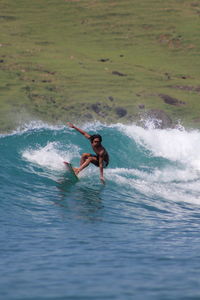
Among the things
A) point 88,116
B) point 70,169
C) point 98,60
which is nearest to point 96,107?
point 88,116

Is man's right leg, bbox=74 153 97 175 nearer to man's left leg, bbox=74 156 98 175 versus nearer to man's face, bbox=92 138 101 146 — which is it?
man's left leg, bbox=74 156 98 175

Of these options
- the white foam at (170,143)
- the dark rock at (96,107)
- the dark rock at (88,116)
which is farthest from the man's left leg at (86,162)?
the dark rock at (96,107)

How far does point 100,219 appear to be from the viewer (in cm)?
1109

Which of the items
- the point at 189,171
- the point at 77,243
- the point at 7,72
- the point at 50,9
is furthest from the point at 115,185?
the point at 50,9

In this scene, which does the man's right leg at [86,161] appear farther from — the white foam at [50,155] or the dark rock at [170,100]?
the dark rock at [170,100]

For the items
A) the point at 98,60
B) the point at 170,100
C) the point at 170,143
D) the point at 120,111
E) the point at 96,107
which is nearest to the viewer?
the point at 170,143

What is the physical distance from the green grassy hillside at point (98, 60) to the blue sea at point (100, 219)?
54.0 ft

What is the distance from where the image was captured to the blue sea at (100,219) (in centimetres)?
721

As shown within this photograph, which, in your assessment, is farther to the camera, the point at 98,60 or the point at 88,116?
the point at 98,60

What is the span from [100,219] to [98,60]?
119 feet

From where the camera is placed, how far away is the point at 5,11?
54.3 meters

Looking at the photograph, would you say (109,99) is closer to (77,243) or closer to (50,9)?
(50,9)

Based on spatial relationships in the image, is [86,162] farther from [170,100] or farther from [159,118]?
[170,100]

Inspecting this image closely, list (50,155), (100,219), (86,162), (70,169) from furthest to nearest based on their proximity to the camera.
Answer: (50,155) → (70,169) → (86,162) → (100,219)
